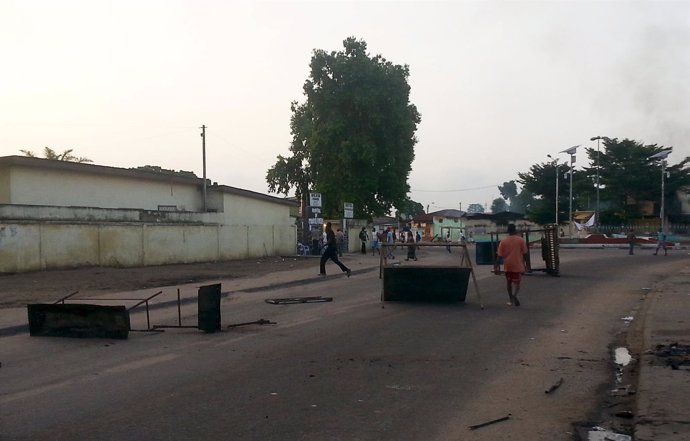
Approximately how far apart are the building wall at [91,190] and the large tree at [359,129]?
12.6m

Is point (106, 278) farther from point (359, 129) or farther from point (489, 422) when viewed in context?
point (359, 129)

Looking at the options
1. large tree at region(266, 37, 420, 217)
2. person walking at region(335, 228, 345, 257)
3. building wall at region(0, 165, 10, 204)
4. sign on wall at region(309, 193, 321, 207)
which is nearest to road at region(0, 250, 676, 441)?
sign on wall at region(309, 193, 321, 207)

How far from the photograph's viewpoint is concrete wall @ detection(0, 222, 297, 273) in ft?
82.0

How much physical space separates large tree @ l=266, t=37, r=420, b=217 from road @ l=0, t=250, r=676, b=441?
37169mm

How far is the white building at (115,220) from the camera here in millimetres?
26172

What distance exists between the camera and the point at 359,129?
51938mm

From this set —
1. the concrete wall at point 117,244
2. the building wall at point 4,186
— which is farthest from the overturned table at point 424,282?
the building wall at point 4,186

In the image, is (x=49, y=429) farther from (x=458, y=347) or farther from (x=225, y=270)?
(x=225, y=270)

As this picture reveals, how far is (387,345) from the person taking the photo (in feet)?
33.4

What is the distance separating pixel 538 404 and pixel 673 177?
7127 centimetres

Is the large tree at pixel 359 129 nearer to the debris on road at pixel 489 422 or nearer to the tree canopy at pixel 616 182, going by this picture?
the tree canopy at pixel 616 182

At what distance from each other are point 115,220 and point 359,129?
23.8 meters

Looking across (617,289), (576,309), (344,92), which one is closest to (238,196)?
(344,92)

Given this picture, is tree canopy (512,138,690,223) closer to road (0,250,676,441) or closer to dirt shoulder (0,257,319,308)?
dirt shoulder (0,257,319,308)
